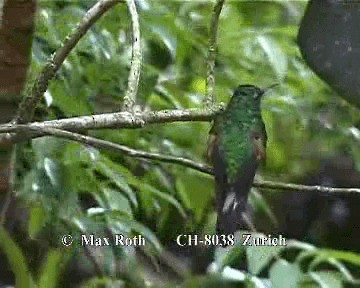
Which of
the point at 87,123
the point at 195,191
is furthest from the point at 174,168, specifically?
the point at 87,123

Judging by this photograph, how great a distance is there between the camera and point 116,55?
28.0 inches

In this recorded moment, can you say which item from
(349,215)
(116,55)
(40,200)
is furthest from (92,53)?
(349,215)

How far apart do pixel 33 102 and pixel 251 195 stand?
0.17 meters

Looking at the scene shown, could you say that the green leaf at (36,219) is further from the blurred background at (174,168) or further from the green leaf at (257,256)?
the green leaf at (257,256)

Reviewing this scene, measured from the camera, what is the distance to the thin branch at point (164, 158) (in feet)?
1.61

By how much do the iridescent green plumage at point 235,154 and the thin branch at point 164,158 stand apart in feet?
0.05

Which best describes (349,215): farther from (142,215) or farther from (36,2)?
(36,2)

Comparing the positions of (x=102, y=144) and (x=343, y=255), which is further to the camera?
(x=343, y=255)

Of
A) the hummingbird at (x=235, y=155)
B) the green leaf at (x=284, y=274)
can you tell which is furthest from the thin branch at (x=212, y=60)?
the green leaf at (x=284, y=274)

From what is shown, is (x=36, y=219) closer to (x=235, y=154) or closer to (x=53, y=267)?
(x=53, y=267)

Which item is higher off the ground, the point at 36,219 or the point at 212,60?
the point at 212,60

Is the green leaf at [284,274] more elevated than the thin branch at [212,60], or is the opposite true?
the thin branch at [212,60]

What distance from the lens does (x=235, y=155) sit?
52 cm

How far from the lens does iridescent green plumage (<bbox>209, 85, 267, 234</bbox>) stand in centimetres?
53
